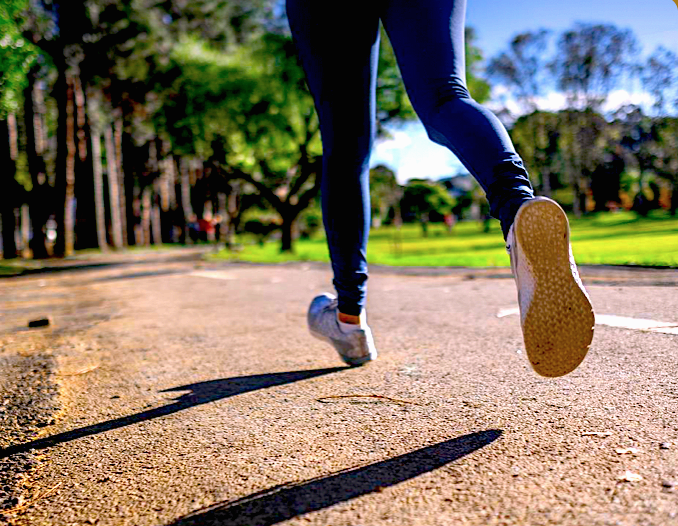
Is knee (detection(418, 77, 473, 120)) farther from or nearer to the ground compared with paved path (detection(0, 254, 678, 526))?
farther from the ground

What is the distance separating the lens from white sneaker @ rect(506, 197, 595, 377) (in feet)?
4.54

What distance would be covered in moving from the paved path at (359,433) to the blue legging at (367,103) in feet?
1.40

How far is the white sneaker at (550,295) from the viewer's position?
4.54 feet

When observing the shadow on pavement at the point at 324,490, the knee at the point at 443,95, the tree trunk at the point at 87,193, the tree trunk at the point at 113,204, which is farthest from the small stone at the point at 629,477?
the tree trunk at the point at 113,204

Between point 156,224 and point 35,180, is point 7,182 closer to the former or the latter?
point 35,180

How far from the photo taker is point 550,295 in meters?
1.39

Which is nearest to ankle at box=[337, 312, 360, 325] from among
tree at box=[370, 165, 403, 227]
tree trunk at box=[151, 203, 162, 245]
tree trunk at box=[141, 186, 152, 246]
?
tree at box=[370, 165, 403, 227]

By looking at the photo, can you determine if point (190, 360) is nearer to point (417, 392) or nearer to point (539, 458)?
point (417, 392)

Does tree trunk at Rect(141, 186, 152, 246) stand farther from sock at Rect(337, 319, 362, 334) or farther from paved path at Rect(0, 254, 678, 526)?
sock at Rect(337, 319, 362, 334)

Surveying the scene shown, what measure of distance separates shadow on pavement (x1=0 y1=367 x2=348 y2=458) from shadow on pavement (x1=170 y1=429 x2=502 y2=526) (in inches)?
24.4

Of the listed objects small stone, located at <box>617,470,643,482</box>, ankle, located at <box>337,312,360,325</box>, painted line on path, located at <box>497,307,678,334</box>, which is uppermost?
ankle, located at <box>337,312,360,325</box>

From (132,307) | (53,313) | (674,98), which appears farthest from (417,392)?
(53,313)

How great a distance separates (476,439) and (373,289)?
4.05 metres

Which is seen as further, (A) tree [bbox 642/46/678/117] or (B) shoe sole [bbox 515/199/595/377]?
(A) tree [bbox 642/46/678/117]
